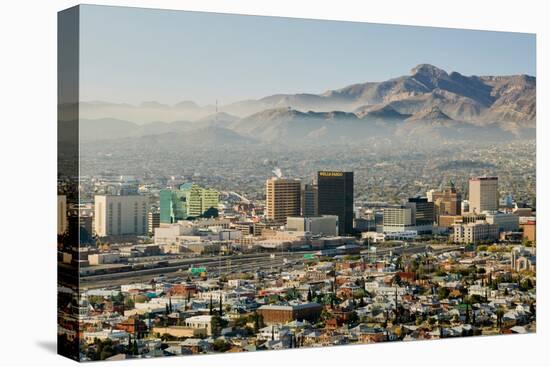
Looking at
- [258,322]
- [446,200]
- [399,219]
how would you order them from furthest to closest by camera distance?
[446,200]
[399,219]
[258,322]

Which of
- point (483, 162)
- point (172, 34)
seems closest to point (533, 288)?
point (483, 162)

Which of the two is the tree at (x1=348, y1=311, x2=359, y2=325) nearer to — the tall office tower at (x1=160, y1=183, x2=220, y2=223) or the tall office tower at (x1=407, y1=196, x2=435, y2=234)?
the tall office tower at (x1=407, y1=196, x2=435, y2=234)

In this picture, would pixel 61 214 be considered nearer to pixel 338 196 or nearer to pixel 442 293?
pixel 338 196

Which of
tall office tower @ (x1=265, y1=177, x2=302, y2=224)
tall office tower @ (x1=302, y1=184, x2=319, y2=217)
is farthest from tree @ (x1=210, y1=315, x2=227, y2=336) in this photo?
tall office tower @ (x1=302, y1=184, x2=319, y2=217)

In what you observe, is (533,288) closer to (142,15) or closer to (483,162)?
(483,162)

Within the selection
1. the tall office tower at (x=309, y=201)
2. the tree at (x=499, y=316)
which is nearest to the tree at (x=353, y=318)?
the tall office tower at (x=309, y=201)

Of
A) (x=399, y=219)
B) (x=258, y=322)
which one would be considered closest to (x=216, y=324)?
(x=258, y=322)
